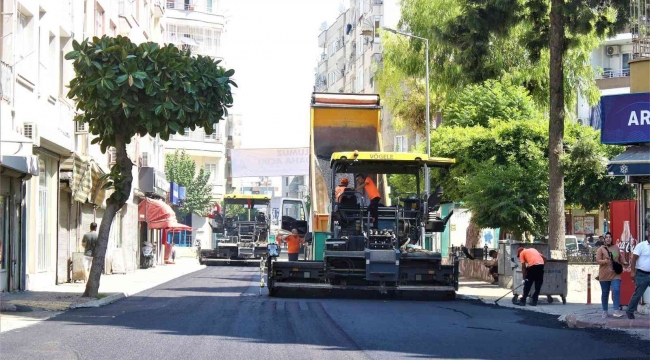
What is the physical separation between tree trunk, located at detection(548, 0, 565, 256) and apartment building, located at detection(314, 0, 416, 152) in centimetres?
3918

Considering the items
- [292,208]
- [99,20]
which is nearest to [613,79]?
[292,208]

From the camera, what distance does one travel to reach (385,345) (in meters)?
13.3

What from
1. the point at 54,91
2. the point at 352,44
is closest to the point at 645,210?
the point at 54,91

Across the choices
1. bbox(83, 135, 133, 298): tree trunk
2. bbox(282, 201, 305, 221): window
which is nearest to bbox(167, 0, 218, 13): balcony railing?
bbox(282, 201, 305, 221): window

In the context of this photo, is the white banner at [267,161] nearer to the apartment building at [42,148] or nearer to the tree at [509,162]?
the tree at [509,162]

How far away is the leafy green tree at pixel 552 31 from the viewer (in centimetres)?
2625

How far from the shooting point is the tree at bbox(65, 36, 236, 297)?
65.0 ft

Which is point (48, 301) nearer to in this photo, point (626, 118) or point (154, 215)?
point (626, 118)

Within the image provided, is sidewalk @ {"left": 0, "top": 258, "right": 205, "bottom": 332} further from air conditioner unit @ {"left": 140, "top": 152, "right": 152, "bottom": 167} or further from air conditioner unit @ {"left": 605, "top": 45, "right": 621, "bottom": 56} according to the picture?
air conditioner unit @ {"left": 605, "top": 45, "right": 621, "bottom": 56}

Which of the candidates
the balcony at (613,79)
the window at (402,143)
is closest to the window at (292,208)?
the balcony at (613,79)

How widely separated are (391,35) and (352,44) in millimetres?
43423

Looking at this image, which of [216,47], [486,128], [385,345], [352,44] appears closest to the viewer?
→ [385,345]

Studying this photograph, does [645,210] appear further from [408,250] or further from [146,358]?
[146,358]

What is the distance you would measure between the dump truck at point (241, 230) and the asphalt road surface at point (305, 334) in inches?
991
